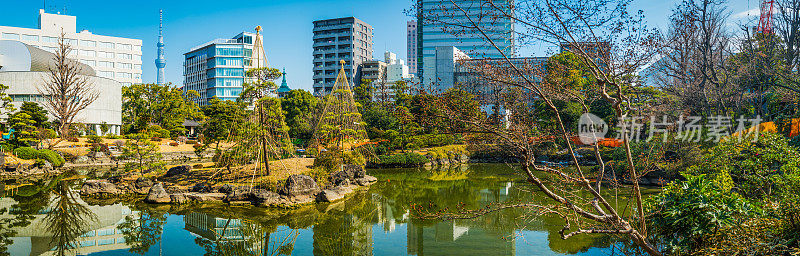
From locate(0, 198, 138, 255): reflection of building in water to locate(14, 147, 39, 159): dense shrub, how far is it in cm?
1241

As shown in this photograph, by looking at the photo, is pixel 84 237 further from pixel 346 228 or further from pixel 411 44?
pixel 411 44

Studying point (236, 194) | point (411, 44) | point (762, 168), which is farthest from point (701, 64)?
point (411, 44)

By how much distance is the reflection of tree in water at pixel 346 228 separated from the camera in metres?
8.63

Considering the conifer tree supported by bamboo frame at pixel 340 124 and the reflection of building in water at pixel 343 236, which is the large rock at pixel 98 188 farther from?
the reflection of building in water at pixel 343 236

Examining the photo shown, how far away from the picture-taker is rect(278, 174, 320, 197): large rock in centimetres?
1276

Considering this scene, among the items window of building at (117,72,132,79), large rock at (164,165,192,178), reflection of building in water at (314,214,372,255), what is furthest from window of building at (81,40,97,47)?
reflection of building in water at (314,214,372,255)

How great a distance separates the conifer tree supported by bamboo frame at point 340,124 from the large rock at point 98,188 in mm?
7487

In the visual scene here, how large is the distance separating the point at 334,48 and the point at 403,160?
43.0 m

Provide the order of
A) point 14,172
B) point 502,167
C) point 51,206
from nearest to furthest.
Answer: point 51,206
point 14,172
point 502,167

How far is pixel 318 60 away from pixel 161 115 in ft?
97.0

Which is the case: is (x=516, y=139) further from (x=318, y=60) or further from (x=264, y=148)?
(x=318, y=60)

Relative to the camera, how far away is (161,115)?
37.4m

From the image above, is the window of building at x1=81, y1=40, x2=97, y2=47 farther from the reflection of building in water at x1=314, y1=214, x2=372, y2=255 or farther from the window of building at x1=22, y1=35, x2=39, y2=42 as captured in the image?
the reflection of building in water at x1=314, y1=214, x2=372, y2=255

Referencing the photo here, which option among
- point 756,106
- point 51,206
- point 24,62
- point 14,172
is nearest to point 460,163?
point 756,106
